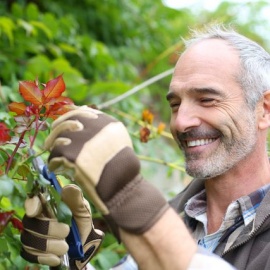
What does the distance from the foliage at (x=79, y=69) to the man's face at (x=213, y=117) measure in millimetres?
418

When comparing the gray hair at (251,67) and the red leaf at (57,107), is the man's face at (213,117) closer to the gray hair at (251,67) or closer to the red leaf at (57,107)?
the gray hair at (251,67)

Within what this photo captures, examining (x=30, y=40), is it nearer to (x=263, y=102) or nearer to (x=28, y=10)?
(x=28, y=10)

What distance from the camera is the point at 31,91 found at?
4.93 feet

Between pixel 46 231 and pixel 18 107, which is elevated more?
pixel 18 107

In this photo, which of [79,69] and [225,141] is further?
[79,69]

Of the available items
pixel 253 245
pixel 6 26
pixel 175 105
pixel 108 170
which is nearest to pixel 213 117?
pixel 175 105

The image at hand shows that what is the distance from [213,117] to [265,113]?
229 millimetres

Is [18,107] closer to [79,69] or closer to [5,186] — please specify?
[5,186]

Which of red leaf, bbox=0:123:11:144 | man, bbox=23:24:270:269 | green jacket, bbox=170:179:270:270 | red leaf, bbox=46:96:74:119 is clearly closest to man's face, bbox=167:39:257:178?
man, bbox=23:24:270:269

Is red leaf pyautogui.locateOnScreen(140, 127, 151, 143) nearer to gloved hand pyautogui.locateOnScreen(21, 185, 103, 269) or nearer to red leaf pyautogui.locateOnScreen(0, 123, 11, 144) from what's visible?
gloved hand pyautogui.locateOnScreen(21, 185, 103, 269)

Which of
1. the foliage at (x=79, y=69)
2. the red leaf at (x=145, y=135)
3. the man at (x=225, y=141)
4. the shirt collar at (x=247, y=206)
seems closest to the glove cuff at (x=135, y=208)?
the foliage at (x=79, y=69)

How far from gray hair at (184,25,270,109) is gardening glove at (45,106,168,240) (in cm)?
81

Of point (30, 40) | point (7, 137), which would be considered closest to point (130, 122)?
point (30, 40)

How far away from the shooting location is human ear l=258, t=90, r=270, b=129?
2.09 m
